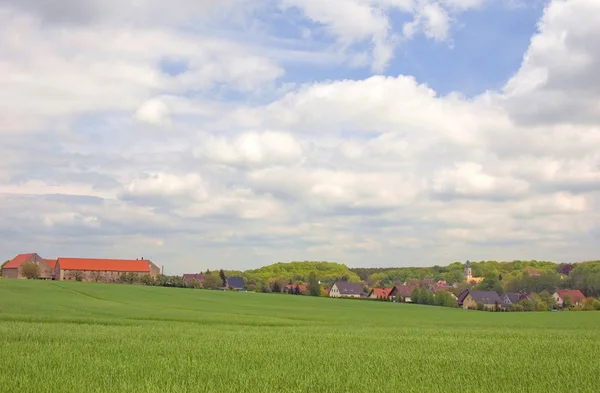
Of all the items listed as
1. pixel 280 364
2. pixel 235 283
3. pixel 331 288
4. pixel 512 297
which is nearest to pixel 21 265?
pixel 235 283

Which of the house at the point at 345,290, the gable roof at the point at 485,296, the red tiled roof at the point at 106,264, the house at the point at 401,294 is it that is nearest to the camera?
the gable roof at the point at 485,296

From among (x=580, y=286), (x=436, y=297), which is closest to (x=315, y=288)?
(x=436, y=297)

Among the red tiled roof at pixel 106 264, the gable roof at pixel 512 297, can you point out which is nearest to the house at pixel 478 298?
the gable roof at pixel 512 297

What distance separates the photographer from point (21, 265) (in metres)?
168

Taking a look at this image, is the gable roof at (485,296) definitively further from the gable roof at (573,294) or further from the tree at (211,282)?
the tree at (211,282)

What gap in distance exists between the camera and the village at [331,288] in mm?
121000

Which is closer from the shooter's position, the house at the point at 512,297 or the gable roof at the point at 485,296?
the gable roof at the point at 485,296

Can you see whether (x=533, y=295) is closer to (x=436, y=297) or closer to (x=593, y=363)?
(x=436, y=297)

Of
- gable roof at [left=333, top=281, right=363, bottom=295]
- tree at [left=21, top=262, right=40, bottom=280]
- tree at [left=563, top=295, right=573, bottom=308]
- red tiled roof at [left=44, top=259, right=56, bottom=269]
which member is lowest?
tree at [left=563, top=295, right=573, bottom=308]

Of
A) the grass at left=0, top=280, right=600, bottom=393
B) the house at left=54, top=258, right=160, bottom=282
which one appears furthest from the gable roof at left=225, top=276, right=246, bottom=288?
the grass at left=0, top=280, right=600, bottom=393

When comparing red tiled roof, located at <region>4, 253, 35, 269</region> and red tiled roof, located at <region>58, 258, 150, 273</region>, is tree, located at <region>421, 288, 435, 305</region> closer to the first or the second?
red tiled roof, located at <region>58, 258, 150, 273</region>

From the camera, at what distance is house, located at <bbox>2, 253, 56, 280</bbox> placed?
569ft

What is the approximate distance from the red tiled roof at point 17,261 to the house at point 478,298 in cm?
12404

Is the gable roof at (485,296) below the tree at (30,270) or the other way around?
below
